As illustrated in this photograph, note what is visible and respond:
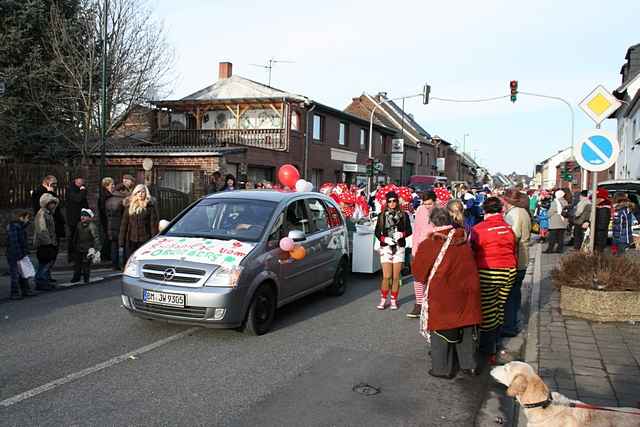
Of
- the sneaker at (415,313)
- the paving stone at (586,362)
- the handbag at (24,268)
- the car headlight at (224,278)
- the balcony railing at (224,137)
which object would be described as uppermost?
the balcony railing at (224,137)

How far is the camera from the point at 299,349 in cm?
586

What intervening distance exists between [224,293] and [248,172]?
19358 mm

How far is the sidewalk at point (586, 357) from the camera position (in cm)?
459

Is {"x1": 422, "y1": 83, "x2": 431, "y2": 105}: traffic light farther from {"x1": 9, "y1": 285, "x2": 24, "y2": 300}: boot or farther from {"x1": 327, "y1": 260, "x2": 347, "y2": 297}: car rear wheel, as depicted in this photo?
{"x1": 9, "y1": 285, "x2": 24, "y2": 300}: boot

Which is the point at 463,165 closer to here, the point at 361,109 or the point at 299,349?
the point at 361,109

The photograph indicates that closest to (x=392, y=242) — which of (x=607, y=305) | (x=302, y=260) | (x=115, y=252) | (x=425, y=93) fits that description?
(x=302, y=260)

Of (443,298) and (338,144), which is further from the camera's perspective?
(338,144)

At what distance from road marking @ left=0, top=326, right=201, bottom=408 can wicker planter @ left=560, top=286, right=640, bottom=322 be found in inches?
201

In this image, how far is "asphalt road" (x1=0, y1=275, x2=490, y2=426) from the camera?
4.18 m

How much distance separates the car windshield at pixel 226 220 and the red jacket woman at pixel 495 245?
259cm

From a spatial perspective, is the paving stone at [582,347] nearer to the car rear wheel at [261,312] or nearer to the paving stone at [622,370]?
the paving stone at [622,370]

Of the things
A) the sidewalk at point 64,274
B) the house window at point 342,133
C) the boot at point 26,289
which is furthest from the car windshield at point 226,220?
the house window at point 342,133

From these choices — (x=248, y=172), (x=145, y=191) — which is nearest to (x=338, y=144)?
(x=248, y=172)

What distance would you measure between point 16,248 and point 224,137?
68.4ft
